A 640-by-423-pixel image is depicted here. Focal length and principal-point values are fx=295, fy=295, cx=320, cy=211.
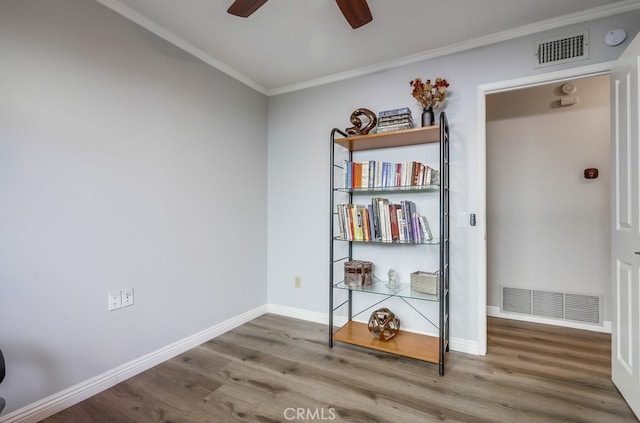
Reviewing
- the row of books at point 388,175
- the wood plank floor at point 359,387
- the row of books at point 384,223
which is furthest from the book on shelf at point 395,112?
the wood plank floor at point 359,387

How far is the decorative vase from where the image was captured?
2.21m

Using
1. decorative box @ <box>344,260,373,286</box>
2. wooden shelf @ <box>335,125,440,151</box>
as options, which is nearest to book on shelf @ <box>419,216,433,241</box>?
decorative box @ <box>344,260,373,286</box>

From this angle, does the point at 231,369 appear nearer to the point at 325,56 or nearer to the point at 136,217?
the point at 136,217

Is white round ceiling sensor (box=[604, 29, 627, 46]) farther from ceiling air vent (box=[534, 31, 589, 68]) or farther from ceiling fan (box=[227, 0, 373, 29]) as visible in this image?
ceiling fan (box=[227, 0, 373, 29])

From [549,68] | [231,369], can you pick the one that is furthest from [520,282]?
[231,369]

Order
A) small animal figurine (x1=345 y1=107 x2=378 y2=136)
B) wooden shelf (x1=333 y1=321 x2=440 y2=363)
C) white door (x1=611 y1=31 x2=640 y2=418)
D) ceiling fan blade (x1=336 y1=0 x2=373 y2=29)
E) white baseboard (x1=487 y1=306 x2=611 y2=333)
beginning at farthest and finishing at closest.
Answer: white baseboard (x1=487 y1=306 x2=611 y2=333) < small animal figurine (x1=345 y1=107 x2=378 y2=136) < wooden shelf (x1=333 y1=321 x2=440 y2=363) < white door (x1=611 y1=31 x2=640 y2=418) < ceiling fan blade (x1=336 y1=0 x2=373 y2=29)

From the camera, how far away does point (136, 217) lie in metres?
2.00

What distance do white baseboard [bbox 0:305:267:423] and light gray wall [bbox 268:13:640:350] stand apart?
0.89 meters

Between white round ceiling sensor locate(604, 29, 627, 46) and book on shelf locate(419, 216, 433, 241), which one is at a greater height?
white round ceiling sensor locate(604, 29, 627, 46)

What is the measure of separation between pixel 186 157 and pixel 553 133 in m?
3.40

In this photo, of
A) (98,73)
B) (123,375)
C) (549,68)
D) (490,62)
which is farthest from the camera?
(490,62)

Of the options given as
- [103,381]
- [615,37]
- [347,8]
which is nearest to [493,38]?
[615,37]

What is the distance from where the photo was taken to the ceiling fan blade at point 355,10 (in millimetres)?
1420

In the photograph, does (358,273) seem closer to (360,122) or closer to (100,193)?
(360,122)
